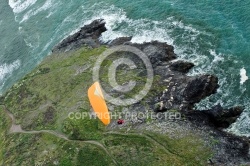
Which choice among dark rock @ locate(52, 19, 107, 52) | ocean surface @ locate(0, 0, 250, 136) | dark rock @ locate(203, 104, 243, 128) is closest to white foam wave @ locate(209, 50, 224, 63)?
ocean surface @ locate(0, 0, 250, 136)

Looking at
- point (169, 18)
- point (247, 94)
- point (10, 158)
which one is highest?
point (169, 18)

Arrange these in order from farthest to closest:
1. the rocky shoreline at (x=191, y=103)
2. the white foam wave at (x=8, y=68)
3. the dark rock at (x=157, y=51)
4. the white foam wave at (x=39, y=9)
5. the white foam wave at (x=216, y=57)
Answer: the white foam wave at (x=39, y=9) → the white foam wave at (x=8, y=68) → the dark rock at (x=157, y=51) → the white foam wave at (x=216, y=57) → the rocky shoreline at (x=191, y=103)

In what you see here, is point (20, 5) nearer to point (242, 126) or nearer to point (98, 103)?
point (98, 103)

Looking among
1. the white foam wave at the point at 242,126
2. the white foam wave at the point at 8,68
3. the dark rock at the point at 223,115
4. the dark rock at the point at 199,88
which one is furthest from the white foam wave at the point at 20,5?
the white foam wave at the point at 242,126

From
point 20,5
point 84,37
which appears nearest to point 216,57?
point 84,37

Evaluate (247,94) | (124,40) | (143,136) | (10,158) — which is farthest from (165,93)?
(10,158)

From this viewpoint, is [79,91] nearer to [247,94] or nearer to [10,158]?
[10,158]

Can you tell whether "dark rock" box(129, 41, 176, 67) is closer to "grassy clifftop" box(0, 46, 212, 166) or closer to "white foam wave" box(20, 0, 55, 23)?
"grassy clifftop" box(0, 46, 212, 166)

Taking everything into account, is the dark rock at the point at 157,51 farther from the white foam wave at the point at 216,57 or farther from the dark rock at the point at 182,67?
the white foam wave at the point at 216,57
